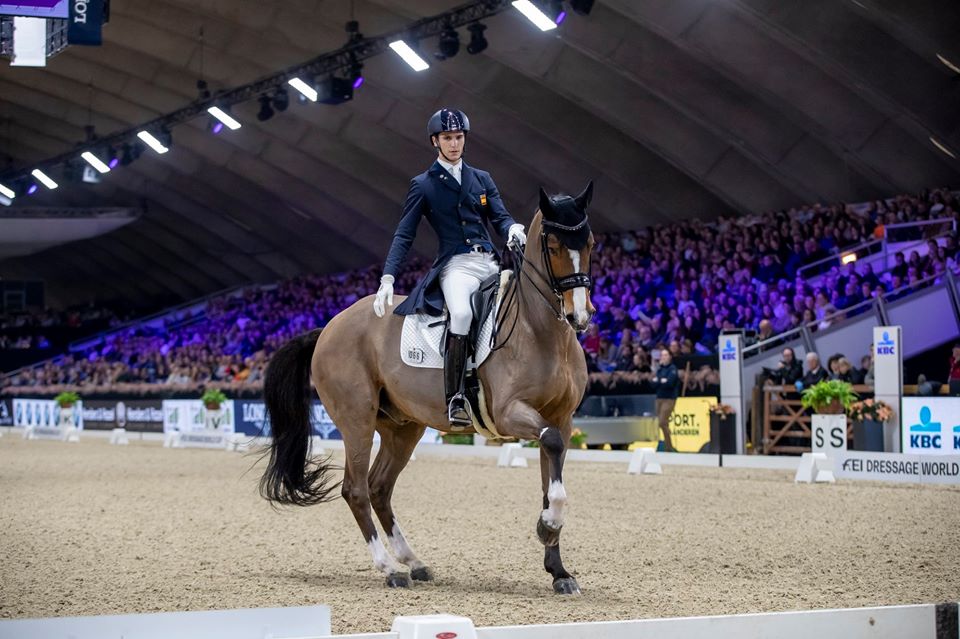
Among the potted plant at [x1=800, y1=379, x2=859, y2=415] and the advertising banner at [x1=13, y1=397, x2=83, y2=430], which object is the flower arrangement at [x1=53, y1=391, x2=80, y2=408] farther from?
the potted plant at [x1=800, y1=379, x2=859, y2=415]

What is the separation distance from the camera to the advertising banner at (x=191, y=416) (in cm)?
2570

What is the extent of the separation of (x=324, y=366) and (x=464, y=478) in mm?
7918

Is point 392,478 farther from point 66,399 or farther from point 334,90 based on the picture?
point 66,399

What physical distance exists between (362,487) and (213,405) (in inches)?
760

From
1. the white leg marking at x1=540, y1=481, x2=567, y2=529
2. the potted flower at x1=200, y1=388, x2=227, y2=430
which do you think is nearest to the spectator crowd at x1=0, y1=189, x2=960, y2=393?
the potted flower at x1=200, y1=388, x2=227, y2=430

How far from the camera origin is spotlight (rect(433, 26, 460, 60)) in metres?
21.7

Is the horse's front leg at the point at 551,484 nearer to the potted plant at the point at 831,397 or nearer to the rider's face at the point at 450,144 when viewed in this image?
the rider's face at the point at 450,144

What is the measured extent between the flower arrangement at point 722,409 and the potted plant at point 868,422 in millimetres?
2068

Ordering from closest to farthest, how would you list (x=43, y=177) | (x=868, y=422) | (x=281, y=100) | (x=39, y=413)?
(x=868, y=422) < (x=281, y=100) < (x=39, y=413) < (x=43, y=177)

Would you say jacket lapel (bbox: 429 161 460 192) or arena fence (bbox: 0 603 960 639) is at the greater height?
jacket lapel (bbox: 429 161 460 192)

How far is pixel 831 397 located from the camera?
14.6 meters

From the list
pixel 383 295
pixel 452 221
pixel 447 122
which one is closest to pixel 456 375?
pixel 383 295

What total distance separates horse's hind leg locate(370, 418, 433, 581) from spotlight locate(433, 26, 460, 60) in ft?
50.3

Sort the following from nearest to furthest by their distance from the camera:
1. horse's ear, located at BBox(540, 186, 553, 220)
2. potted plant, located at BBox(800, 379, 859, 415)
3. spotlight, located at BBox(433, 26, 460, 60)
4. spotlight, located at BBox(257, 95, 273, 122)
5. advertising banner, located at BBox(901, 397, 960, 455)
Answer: horse's ear, located at BBox(540, 186, 553, 220), advertising banner, located at BBox(901, 397, 960, 455), potted plant, located at BBox(800, 379, 859, 415), spotlight, located at BBox(433, 26, 460, 60), spotlight, located at BBox(257, 95, 273, 122)
